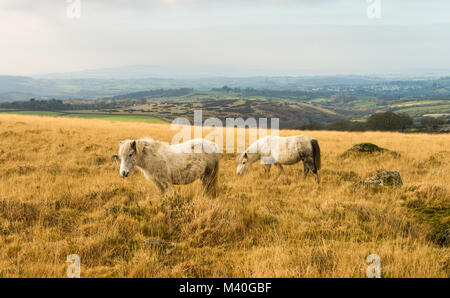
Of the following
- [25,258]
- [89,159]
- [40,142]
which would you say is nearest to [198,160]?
[25,258]

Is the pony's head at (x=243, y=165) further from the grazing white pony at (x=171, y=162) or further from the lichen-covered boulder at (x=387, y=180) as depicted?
the lichen-covered boulder at (x=387, y=180)

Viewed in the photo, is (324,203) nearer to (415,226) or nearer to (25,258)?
(415,226)

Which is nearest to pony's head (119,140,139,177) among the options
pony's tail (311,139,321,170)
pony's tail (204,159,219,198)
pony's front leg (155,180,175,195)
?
pony's front leg (155,180,175,195)

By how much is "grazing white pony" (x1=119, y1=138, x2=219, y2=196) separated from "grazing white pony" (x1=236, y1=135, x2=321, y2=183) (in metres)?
3.36

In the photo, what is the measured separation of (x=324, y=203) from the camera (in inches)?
270

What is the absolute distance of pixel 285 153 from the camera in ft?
37.3

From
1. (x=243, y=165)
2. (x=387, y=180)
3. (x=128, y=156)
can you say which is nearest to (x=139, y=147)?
(x=128, y=156)

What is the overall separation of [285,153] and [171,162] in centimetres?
547

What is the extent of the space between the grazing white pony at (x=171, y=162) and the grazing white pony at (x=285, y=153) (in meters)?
3.36

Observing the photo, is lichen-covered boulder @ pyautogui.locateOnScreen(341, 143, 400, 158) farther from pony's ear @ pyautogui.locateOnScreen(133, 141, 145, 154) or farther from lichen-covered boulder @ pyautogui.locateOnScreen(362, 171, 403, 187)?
pony's ear @ pyautogui.locateOnScreen(133, 141, 145, 154)

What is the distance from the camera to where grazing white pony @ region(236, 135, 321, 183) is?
11.1 m

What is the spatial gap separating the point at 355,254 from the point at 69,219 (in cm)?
568

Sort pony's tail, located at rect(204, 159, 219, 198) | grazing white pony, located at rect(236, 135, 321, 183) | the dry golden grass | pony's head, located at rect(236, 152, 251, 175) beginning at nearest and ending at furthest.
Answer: the dry golden grass → pony's tail, located at rect(204, 159, 219, 198) → grazing white pony, located at rect(236, 135, 321, 183) → pony's head, located at rect(236, 152, 251, 175)

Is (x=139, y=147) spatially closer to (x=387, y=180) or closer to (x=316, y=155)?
(x=316, y=155)
